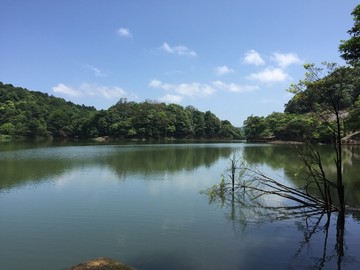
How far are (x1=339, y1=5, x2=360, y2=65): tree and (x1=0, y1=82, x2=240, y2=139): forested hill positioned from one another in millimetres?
87810

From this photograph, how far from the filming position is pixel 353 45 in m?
16.6

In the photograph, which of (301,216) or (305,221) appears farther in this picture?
(301,216)

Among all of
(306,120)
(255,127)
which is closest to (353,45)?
(306,120)

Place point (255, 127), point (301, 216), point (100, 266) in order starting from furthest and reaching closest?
point (255, 127), point (301, 216), point (100, 266)

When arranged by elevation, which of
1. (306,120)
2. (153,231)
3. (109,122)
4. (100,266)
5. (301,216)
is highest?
(109,122)

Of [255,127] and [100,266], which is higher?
[255,127]

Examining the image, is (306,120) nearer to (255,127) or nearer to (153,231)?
Result: (153,231)

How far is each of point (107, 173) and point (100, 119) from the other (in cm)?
8365

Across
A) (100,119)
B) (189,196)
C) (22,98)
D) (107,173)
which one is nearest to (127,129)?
(100,119)

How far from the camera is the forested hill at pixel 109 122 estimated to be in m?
100

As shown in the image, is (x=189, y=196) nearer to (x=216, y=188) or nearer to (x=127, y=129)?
(x=216, y=188)

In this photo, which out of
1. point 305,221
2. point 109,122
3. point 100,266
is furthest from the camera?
point 109,122

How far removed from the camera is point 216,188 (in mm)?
17719

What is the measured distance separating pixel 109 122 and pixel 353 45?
96.1 m
